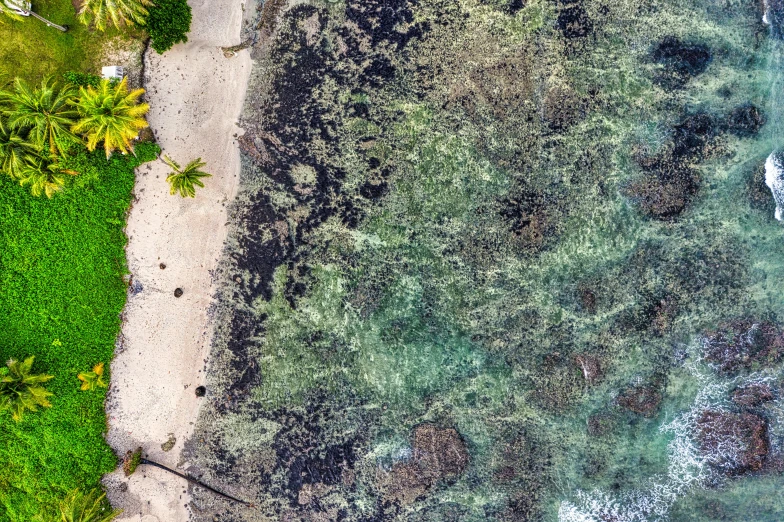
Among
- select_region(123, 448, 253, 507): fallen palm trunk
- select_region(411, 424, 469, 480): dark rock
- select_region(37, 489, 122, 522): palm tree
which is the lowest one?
select_region(37, 489, 122, 522): palm tree

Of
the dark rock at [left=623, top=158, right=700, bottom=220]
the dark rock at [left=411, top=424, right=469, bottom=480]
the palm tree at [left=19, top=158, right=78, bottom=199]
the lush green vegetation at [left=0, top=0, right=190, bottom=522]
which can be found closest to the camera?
the palm tree at [left=19, top=158, right=78, bottom=199]

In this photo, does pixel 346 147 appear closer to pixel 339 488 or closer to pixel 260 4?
pixel 260 4

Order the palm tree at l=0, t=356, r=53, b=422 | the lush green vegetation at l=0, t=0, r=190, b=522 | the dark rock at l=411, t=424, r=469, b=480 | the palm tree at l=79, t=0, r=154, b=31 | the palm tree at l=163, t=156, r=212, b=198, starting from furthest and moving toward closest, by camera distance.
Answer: the lush green vegetation at l=0, t=0, r=190, b=522 < the dark rock at l=411, t=424, r=469, b=480 < the palm tree at l=163, t=156, r=212, b=198 < the palm tree at l=0, t=356, r=53, b=422 < the palm tree at l=79, t=0, r=154, b=31

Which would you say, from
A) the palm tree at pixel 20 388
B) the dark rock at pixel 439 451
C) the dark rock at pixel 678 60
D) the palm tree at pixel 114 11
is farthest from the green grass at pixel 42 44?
the dark rock at pixel 678 60

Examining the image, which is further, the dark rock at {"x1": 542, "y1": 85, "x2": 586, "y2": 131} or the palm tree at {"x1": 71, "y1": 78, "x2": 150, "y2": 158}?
the dark rock at {"x1": 542, "y1": 85, "x2": 586, "y2": 131}

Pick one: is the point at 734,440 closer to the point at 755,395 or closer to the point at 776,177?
the point at 755,395

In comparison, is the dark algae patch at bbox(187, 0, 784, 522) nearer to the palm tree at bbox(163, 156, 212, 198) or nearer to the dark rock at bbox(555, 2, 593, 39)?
the dark rock at bbox(555, 2, 593, 39)

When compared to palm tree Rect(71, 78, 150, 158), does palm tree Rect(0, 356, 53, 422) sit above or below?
below

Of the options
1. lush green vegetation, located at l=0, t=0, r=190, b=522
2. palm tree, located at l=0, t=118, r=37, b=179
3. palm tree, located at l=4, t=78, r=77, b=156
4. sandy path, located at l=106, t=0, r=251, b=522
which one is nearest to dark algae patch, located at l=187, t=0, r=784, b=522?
sandy path, located at l=106, t=0, r=251, b=522

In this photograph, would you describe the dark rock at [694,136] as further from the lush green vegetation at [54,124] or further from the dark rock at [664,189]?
the lush green vegetation at [54,124]
